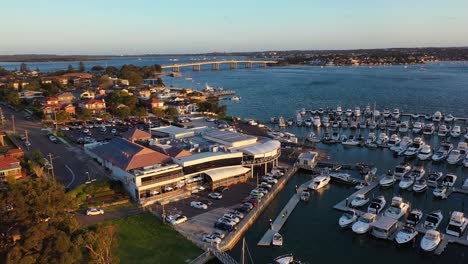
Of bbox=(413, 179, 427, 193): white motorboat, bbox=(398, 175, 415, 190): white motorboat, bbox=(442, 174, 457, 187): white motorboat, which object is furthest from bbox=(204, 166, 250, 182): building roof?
bbox=(442, 174, 457, 187): white motorboat

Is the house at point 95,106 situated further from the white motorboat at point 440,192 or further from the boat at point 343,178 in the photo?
the white motorboat at point 440,192

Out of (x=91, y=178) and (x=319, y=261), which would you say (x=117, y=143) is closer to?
(x=91, y=178)

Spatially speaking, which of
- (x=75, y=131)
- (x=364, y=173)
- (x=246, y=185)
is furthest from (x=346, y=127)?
(x=75, y=131)

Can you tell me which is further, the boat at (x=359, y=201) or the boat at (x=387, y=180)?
the boat at (x=387, y=180)

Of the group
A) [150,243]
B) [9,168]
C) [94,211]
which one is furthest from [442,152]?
[9,168]

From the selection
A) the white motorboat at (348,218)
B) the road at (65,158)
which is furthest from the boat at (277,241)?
the road at (65,158)

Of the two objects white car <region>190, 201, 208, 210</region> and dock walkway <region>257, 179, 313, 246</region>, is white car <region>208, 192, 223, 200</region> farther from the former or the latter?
dock walkway <region>257, 179, 313, 246</region>
